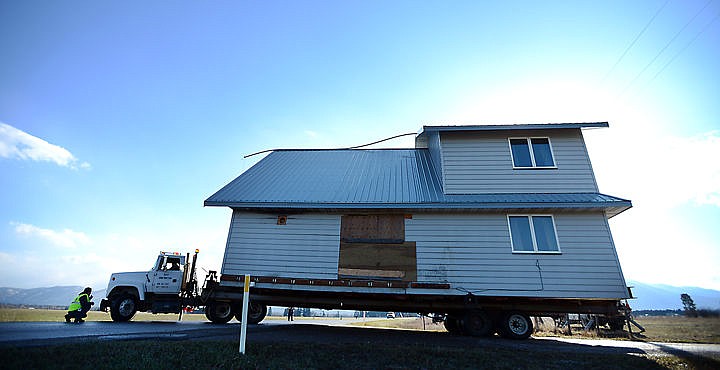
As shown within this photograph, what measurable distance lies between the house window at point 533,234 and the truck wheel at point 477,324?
2.68m

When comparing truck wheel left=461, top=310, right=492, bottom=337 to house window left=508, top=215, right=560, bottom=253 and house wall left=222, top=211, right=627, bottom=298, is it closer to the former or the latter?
house wall left=222, top=211, right=627, bottom=298

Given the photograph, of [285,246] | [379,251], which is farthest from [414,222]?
[285,246]

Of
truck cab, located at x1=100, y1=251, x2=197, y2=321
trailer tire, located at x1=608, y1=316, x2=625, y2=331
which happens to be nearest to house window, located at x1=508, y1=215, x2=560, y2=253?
trailer tire, located at x1=608, y1=316, x2=625, y2=331

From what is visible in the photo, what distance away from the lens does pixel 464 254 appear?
1173cm

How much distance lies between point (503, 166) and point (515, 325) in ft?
20.1

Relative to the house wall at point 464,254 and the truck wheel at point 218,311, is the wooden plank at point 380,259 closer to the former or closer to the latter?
the house wall at point 464,254

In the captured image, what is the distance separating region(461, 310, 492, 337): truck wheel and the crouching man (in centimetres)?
1464

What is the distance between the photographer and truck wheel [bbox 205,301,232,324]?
1274cm

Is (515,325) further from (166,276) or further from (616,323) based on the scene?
(166,276)

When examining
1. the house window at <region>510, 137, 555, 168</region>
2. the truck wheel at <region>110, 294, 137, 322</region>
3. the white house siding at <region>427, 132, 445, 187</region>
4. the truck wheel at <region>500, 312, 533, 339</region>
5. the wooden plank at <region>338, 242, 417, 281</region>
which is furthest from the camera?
the white house siding at <region>427, 132, 445, 187</region>

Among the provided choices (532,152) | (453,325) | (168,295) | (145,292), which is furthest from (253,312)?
(532,152)

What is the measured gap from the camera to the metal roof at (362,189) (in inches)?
464

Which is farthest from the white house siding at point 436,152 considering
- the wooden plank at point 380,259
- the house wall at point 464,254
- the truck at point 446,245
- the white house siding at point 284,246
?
the white house siding at point 284,246

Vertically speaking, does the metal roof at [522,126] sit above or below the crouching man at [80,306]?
above
